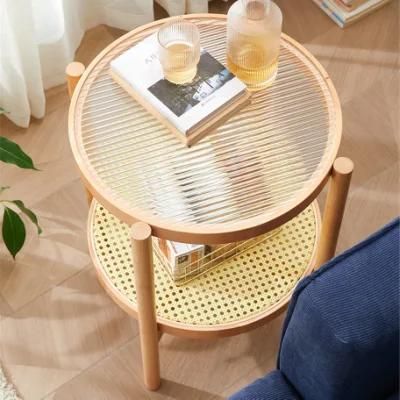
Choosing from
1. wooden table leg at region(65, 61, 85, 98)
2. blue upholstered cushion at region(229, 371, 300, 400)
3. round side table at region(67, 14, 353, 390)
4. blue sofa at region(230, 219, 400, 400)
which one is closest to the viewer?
blue sofa at region(230, 219, 400, 400)

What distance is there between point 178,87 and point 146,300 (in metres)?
0.38

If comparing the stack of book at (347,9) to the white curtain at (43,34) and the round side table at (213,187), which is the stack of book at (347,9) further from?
the round side table at (213,187)

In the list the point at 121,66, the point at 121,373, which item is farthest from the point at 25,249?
the point at 121,66

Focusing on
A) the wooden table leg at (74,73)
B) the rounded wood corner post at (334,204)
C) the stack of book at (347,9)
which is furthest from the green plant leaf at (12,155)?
the stack of book at (347,9)

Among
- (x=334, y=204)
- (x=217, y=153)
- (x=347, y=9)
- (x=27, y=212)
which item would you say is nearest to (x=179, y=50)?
(x=217, y=153)

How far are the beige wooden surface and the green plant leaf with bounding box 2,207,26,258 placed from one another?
0.11 m

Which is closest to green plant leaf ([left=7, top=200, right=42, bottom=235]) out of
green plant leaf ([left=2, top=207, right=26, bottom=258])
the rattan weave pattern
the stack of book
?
green plant leaf ([left=2, top=207, right=26, bottom=258])

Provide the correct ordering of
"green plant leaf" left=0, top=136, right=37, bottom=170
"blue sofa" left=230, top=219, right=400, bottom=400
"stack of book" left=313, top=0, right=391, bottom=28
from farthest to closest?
"stack of book" left=313, top=0, right=391, bottom=28
"green plant leaf" left=0, top=136, right=37, bottom=170
"blue sofa" left=230, top=219, right=400, bottom=400

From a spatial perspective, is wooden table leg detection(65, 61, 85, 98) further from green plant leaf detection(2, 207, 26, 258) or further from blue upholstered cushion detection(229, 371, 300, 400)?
blue upholstered cushion detection(229, 371, 300, 400)

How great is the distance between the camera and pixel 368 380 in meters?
1.26

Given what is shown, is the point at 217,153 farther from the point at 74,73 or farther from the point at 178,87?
the point at 74,73

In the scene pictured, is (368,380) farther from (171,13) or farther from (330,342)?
(171,13)

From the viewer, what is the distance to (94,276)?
6.19 ft

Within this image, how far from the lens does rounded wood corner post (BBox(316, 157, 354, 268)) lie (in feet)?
4.88
